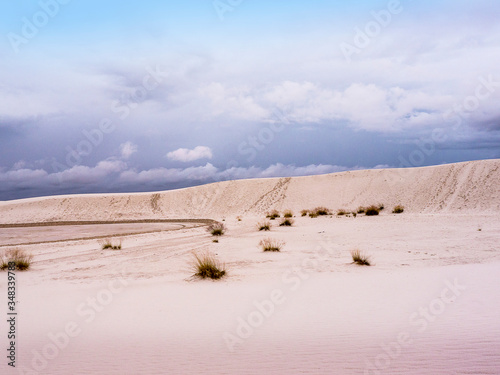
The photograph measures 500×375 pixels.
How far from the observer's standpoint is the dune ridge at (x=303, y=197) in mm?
44322

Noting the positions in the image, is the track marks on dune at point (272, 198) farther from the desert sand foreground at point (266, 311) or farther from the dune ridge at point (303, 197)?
the desert sand foreground at point (266, 311)

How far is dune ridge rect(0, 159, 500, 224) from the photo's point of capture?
1745 inches

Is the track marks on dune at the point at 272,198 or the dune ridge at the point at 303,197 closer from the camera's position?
the dune ridge at the point at 303,197

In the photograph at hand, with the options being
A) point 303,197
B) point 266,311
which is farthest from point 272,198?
point 266,311

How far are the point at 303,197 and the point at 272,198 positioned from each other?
527cm

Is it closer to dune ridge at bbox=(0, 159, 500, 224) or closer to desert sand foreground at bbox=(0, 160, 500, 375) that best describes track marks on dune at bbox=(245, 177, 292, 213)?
dune ridge at bbox=(0, 159, 500, 224)

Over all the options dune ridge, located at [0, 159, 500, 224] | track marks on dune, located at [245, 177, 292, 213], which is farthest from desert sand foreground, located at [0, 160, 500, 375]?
track marks on dune, located at [245, 177, 292, 213]

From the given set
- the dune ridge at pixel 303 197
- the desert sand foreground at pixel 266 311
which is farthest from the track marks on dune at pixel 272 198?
the desert sand foreground at pixel 266 311

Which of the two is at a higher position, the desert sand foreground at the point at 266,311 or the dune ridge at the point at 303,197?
the dune ridge at the point at 303,197

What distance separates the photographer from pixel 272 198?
6300 cm

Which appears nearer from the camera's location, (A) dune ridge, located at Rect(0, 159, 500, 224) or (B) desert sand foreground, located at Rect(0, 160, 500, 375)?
(B) desert sand foreground, located at Rect(0, 160, 500, 375)

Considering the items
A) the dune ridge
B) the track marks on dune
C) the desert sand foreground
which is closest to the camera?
the desert sand foreground

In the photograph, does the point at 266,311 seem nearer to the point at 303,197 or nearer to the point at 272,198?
the point at 303,197

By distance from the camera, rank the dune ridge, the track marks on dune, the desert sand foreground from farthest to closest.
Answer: the track marks on dune, the dune ridge, the desert sand foreground
